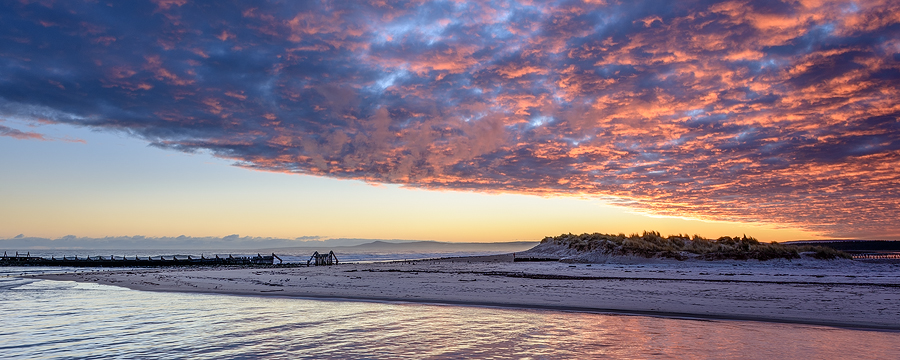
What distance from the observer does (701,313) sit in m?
14.0

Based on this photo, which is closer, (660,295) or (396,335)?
(396,335)

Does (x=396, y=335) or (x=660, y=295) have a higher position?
(x=396, y=335)

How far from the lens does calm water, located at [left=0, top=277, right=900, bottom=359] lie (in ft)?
29.3

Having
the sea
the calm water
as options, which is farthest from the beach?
the calm water

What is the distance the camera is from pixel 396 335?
1068cm

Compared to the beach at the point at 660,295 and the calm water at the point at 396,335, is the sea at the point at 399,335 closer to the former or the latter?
Result: the calm water at the point at 396,335

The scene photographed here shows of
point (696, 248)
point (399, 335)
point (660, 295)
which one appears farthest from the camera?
point (696, 248)

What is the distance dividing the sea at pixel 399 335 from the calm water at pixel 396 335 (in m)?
0.02

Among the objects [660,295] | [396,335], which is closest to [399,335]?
[396,335]

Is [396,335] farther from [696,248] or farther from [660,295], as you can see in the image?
[696,248]

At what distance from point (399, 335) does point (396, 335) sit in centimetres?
7

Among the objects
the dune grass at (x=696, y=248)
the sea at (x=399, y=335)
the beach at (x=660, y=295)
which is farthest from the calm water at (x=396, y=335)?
the dune grass at (x=696, y=248)

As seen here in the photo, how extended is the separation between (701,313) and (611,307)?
8.47 ft

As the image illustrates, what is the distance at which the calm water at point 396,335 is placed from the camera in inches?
351
